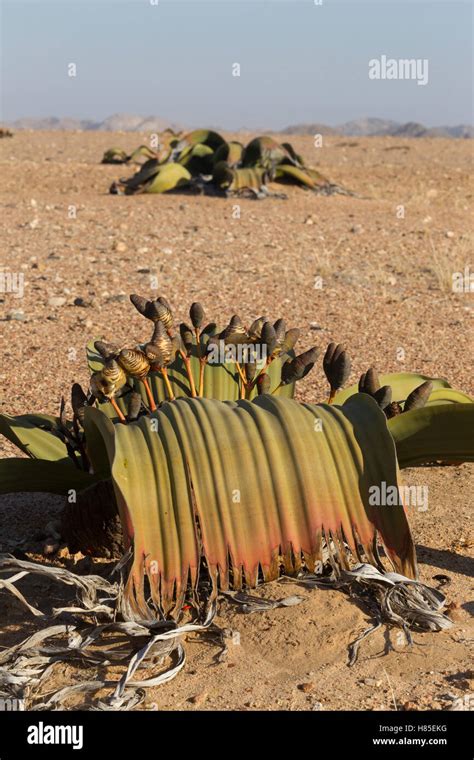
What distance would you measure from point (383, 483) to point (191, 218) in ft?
16.4

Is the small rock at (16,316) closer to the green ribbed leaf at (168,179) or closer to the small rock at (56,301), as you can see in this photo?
the small rock at (56,301)

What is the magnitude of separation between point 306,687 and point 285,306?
297cm

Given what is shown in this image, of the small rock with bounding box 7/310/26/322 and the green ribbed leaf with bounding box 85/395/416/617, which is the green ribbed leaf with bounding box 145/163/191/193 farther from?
the green ribbed leaf with bounding box 85/395/416/617

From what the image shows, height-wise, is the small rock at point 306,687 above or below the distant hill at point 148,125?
below

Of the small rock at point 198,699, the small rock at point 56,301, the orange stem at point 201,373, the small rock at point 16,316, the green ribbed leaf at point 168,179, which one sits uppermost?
the green ribbed leaf at point 168,179

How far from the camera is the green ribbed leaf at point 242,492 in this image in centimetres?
158

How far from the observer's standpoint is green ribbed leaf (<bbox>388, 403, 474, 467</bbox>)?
176 cm

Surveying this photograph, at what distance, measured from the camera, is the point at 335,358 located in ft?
6.41

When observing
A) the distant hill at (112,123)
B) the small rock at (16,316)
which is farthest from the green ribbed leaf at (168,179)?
the distant hill at (112,123)

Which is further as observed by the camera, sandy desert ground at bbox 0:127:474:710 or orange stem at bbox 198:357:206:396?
orange stem at bbox 198:357:206:396

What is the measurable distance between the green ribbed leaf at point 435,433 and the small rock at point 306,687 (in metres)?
0.48

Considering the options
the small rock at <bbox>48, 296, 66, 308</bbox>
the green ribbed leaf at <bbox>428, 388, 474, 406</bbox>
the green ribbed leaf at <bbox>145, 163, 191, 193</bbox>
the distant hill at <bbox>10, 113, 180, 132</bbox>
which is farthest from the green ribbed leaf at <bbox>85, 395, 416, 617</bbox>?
the distant hill at <bbox>10, 113, 180, 132</bbox>

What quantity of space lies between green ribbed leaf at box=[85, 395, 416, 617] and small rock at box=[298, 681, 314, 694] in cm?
18

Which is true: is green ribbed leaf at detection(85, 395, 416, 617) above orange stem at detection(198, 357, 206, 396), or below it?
below
